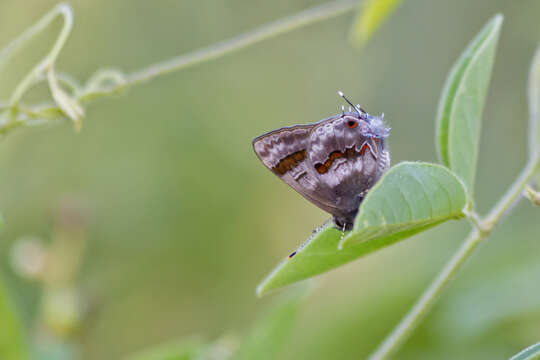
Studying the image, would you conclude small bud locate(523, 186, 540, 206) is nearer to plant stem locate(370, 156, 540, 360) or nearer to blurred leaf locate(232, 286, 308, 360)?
plant stem locate(370, 156, 540, 360)

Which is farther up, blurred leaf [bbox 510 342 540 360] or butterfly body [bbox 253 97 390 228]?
butterfly body [bbox 253 97 390 228]

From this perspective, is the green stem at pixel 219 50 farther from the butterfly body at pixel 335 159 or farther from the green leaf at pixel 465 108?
the green leaf at pixel 465 108

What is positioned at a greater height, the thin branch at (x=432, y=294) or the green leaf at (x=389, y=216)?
the green leaf at (x=389, y=216)

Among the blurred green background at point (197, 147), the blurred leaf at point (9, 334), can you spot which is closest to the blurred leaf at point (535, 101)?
the blurred leaf at point (9, 334)

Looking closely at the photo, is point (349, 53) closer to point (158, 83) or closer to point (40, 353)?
point (158, 83)

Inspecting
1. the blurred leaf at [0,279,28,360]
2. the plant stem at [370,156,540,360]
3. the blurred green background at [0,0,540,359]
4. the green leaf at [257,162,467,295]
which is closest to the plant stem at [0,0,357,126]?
the blurred leaf at [0,279,28,360]

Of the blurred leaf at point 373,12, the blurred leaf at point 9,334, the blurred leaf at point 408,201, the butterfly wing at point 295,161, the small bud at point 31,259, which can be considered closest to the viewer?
the blurred leaf at point 408,201
